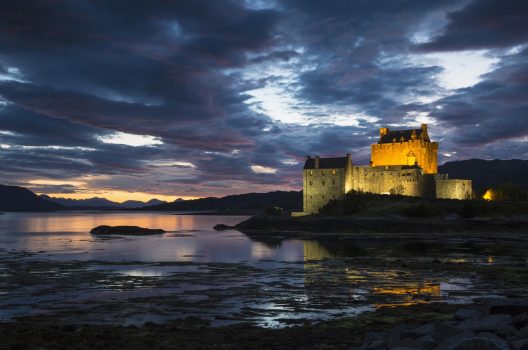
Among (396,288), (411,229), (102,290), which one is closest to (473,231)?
(411,229)

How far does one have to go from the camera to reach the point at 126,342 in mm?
12312

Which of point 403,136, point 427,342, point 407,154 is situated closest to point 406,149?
point 407,154

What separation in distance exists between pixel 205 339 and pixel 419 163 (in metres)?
82.2

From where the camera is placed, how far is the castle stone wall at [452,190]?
8175 centimetres

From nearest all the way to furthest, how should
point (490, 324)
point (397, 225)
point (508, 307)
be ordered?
point (490, 324) < point (508, 307) < point (397, 225)

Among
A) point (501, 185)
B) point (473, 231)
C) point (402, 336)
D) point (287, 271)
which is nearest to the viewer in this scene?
point (402, 336)

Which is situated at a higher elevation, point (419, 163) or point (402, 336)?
point (419, 163)

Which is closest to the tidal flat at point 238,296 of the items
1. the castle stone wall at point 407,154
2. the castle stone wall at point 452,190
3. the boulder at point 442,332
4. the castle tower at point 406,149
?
the boulder at point 442,332

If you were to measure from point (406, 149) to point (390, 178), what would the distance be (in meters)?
8.10

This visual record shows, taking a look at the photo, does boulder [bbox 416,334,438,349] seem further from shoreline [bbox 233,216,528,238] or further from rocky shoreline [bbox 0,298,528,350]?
shoreline [bbox 233,216,528,238]

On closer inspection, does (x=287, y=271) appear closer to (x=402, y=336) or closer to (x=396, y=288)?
(x=396, y=288)

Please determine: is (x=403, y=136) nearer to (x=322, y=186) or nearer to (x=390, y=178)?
(x=390, y=178)

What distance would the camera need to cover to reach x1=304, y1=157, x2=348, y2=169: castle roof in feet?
278

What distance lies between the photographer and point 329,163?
85.8 meters
